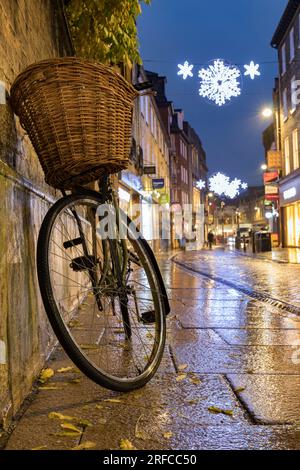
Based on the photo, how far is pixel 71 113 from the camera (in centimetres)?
274

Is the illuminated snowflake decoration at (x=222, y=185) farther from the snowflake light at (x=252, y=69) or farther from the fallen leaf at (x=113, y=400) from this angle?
the fallen leaf at (x=113, y=400)

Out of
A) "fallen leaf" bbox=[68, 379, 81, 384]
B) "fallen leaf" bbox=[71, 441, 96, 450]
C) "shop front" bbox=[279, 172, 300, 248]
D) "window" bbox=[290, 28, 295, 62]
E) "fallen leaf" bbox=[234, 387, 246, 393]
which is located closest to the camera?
"fallen leaf" bbox=[71, 441, 96, 450]

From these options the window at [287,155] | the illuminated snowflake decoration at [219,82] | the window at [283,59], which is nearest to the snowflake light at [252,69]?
the illuminated snowflake decoration at [219,82]

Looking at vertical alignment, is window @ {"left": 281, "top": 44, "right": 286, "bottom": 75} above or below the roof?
below

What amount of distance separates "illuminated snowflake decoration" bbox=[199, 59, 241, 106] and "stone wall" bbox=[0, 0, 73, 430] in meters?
7.17

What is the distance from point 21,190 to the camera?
287 centimetres

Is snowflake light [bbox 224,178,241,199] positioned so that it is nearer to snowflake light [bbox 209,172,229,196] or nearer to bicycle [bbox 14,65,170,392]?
snowflake light [bbox 209,172,229,196]

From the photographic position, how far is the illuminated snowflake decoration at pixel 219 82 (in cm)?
1040

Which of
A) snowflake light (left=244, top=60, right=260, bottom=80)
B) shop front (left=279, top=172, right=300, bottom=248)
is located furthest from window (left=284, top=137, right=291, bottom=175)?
snowflake light (left=244, top=60, right=260, bottom=80)

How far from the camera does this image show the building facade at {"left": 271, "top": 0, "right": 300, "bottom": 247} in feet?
92.0

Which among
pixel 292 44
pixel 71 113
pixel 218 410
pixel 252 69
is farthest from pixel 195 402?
pixel 292 44

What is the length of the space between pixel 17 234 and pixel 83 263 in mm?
643

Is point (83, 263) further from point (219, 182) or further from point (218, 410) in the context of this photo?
point (219, 182)
